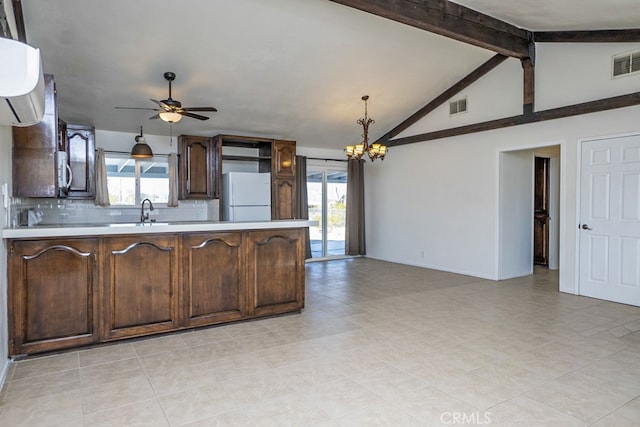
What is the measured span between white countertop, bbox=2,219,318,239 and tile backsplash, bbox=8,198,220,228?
2.35 metres

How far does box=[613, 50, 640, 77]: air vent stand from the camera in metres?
4.60

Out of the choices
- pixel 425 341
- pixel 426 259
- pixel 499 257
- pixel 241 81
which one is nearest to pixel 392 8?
pixel 241 81

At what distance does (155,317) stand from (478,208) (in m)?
5.14

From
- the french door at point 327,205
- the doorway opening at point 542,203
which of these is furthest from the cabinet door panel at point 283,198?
the doorway opening at point 542,203

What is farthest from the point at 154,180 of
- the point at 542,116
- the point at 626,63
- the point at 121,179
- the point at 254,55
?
the point at 626,63

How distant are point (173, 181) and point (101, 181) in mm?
1067

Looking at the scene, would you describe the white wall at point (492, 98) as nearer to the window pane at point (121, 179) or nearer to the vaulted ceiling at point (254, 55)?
the vaulted ceiling at point (254, 55)

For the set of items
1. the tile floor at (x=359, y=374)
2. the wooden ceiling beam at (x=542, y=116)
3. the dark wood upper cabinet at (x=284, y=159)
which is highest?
the wooden ceiling beam at (x=542, y=116)

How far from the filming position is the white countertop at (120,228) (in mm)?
2914

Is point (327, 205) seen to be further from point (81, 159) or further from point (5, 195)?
point (5, 195)

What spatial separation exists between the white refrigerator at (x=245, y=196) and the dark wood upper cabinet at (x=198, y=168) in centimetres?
22

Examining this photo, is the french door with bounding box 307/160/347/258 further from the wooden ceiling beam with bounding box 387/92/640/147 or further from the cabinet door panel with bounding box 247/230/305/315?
the cabinet door panel with bounding box 247/230/305/315

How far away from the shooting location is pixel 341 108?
682 centimetres

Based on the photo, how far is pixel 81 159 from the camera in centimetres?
574
